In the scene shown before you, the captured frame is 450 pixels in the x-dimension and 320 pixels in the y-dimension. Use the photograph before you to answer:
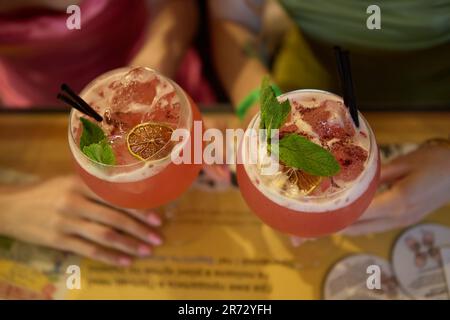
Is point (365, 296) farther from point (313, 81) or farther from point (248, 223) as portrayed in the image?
point (313, 81)

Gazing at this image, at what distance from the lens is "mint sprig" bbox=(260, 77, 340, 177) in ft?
2.71

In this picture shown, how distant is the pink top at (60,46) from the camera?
4.84ft

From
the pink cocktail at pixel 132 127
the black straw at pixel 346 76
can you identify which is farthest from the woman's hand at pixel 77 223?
the black straw at pixel 346 76

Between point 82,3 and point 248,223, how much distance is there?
810mm

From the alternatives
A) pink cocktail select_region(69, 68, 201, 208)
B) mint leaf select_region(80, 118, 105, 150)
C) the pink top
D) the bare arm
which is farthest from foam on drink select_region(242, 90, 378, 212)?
the pink top

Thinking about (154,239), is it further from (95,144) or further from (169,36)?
(169,36)

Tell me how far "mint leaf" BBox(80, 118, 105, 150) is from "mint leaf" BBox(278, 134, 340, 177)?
0.33 meters

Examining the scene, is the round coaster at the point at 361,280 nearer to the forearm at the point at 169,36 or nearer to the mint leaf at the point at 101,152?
the mint leaf at the point at 101,152

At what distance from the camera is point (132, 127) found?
94 centimetres

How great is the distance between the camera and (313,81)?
1.60m

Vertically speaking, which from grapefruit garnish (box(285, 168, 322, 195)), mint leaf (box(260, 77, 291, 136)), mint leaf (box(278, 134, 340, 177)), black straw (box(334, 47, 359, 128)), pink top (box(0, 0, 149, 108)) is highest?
pink top (box(0, 0, 149, 108))

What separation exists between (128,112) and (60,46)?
2.32 feet

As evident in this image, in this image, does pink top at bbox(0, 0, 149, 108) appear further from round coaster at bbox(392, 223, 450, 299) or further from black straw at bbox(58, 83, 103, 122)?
round coaster at bbox(392, 223, 450, 299)

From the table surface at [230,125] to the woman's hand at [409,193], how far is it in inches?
1.1
